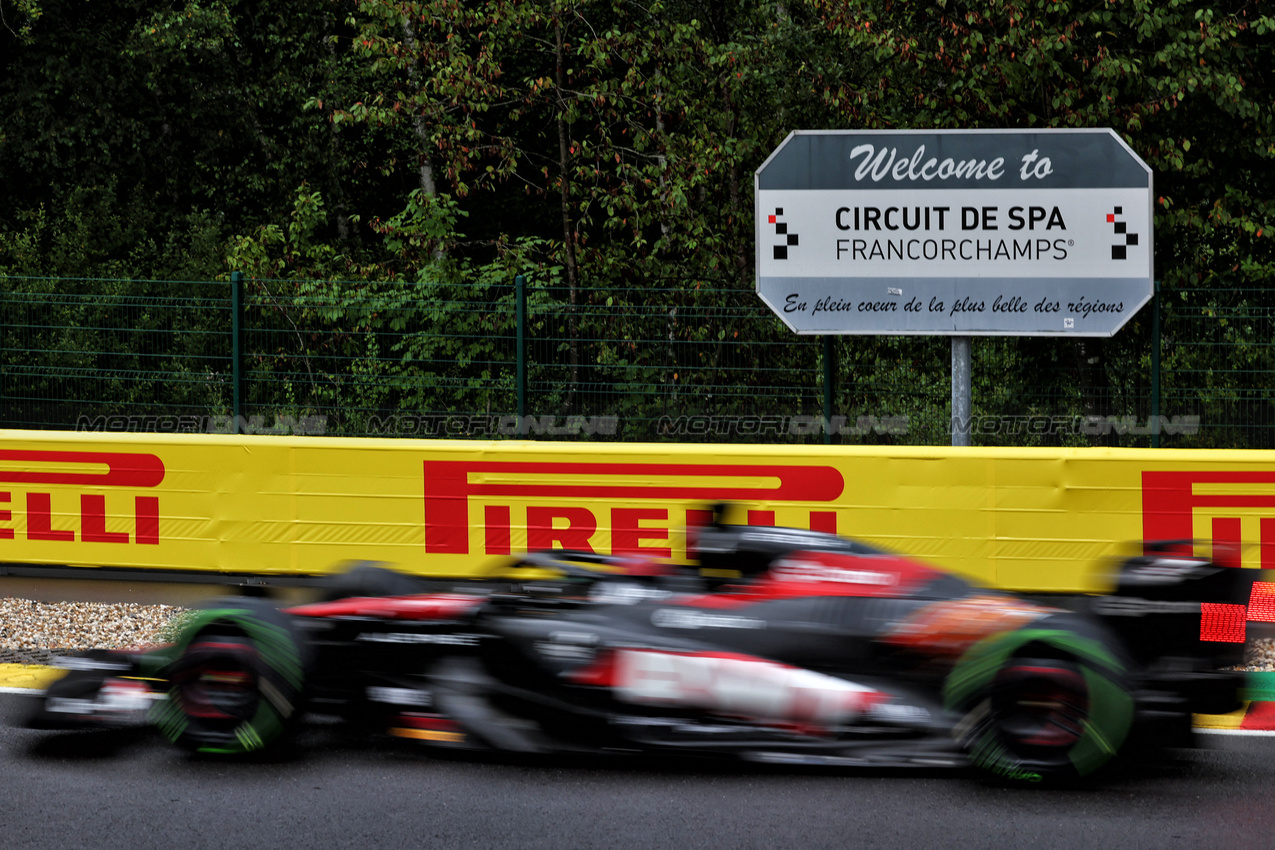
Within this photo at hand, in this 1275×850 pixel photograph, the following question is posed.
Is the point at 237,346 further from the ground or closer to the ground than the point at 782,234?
closer to the ground

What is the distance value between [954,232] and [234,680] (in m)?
7.17

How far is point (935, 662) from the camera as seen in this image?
514cm

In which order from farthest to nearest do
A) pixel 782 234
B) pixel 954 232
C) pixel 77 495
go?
pixel 782 234, pixel 954 232, pixel 77 495

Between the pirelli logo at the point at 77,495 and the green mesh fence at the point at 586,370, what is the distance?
2307 millimetres

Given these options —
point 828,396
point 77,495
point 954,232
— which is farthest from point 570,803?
point 954,232

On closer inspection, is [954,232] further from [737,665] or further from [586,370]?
[737,665]

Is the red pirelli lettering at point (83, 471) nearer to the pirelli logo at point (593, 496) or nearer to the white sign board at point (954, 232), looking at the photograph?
the pirelli logo at point (593, 496)

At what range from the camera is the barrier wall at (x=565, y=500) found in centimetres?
769

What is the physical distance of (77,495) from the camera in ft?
28.2

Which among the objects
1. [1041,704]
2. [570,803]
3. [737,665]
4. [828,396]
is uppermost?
[828,396]

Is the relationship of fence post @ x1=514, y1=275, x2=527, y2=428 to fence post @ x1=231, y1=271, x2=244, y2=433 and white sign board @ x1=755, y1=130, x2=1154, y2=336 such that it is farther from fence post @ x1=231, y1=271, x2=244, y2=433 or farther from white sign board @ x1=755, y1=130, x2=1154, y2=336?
fence post @ x1=231, y1=271, x2=244, y2=433

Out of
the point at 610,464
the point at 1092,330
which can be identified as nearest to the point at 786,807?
the point at 610,464

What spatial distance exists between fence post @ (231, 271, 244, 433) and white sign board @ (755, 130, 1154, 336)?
3860 mm

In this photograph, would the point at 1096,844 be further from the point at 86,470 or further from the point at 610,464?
the point at 86,470
